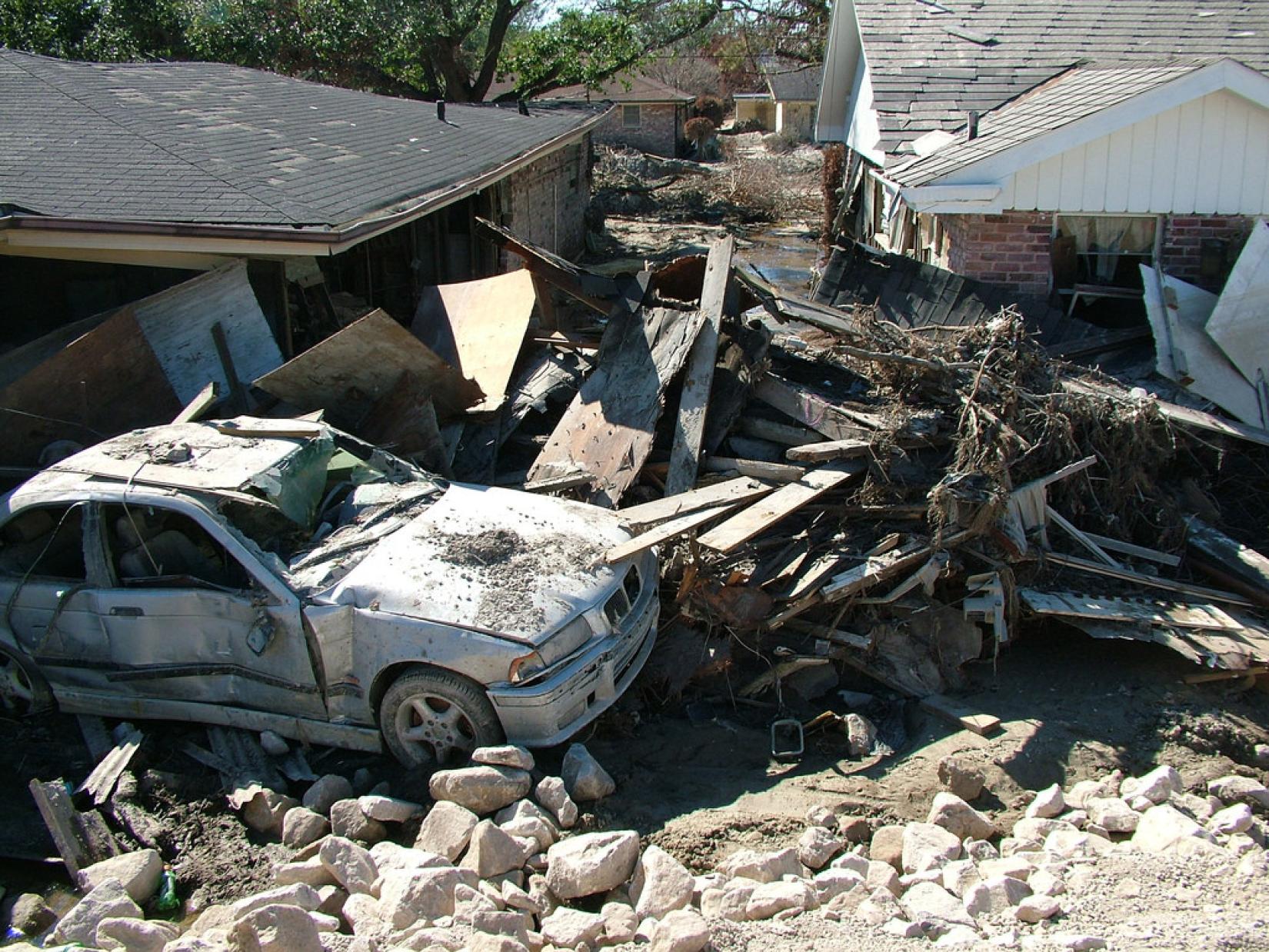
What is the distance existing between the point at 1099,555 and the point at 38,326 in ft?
31.7

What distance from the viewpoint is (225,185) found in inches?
376

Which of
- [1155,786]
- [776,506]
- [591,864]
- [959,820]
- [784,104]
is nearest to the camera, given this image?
[591,864]

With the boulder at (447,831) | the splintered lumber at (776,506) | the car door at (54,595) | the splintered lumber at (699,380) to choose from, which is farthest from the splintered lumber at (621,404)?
the car door at (54,595)

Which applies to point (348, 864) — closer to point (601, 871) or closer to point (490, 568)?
point (601, 871)

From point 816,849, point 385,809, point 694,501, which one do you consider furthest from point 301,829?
point 694,501

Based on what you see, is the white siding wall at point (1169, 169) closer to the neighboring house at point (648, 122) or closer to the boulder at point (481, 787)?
the boulder at point (481, 787)

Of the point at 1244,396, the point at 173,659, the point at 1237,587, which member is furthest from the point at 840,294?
the point at 173,659

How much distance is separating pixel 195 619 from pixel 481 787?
198cm

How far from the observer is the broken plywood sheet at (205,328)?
340 inches

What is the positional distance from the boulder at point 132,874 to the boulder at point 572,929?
6.63 feet

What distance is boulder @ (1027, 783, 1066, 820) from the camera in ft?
18.4

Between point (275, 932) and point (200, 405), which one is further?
point (200, 405)

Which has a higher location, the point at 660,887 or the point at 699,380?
the point at 699,380

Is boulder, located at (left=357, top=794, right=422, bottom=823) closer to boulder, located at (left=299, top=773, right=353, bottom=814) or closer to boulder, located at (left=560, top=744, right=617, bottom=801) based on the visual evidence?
boulder, located at (left=299, top=773, right=353, bottom=814)
